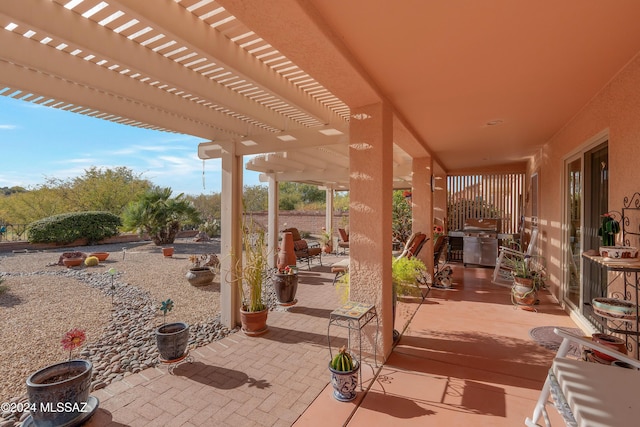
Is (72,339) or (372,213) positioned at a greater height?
(372,213)

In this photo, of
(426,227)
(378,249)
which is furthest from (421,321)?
(426,227)

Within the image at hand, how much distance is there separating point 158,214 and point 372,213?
12075mm

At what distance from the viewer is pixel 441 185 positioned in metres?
8.73

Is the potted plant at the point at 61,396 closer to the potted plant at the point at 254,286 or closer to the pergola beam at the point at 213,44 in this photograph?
the potted plant at the point at 254,286

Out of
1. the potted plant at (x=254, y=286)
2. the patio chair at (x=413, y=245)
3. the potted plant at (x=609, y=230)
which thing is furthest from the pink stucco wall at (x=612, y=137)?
the potted plant at (x=254, y=286)

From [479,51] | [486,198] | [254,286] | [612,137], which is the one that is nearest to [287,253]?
[254,286]

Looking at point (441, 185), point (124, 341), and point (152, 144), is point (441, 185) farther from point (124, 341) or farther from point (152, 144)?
point (152, 144)

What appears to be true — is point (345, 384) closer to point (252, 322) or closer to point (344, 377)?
point (344, 377)

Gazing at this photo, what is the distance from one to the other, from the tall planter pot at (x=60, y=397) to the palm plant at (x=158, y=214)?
11.2m

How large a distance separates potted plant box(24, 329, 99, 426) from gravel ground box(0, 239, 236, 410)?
19.2 inches

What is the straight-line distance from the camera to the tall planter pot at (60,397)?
202 cm

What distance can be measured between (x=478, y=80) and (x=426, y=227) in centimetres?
381

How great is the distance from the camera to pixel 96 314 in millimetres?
4797

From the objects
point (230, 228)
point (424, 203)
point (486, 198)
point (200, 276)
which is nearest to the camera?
point (230, 228)
